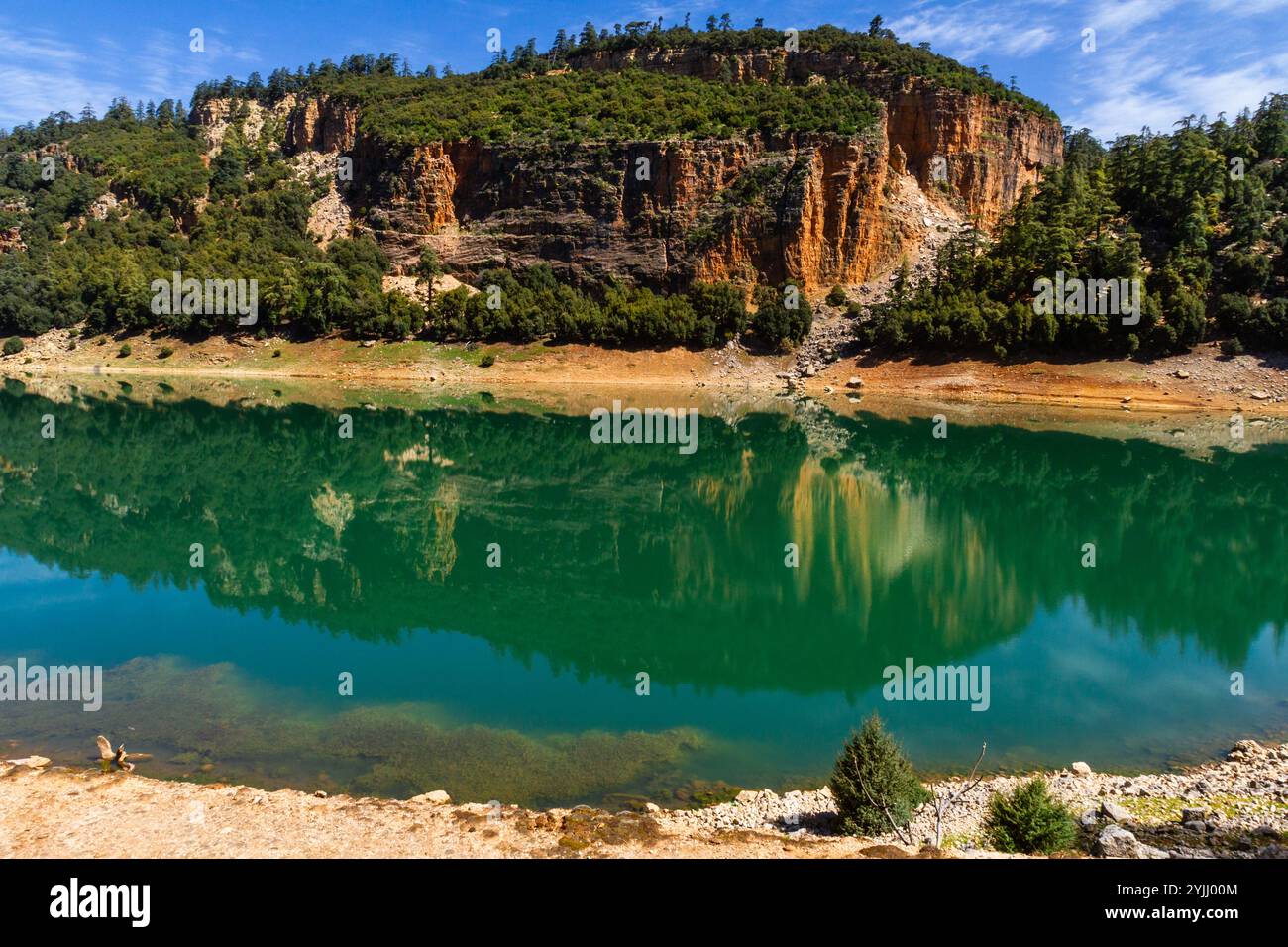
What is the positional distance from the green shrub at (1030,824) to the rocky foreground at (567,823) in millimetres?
289

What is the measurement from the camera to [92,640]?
18219 millimetres

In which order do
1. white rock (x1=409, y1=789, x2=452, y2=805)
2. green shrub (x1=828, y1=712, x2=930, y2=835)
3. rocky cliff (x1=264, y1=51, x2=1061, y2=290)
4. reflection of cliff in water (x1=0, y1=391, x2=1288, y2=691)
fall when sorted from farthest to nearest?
rocky cliff (x1=264, y1=51, x2=1061, y2=290)
reflection of cliff in water (x1=0, y1=391, x2=1288, y2=691)
white rock (x1=409, y1=789, x2=452, y2=805)
green shrub (x1=828, y1=712, x2=930, y2=835)

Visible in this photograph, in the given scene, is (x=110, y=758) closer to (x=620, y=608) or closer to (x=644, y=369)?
(x=620, y=608)

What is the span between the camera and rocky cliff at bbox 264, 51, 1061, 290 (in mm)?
82312

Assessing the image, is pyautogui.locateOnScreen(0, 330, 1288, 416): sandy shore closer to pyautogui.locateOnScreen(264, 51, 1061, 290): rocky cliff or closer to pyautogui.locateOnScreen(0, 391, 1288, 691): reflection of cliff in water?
pyautogui.locateOnScreen(0, 391, 1288, 691): reflection of cliff in water

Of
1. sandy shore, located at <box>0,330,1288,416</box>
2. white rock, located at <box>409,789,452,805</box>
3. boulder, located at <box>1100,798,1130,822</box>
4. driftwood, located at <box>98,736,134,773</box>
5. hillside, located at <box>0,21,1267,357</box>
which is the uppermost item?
hillside, located at <box>0,21,1267,357</box>

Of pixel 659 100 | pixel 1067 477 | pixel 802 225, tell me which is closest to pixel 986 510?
pixel 1067 477

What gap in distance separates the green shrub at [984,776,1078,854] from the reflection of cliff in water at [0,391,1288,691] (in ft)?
20.3

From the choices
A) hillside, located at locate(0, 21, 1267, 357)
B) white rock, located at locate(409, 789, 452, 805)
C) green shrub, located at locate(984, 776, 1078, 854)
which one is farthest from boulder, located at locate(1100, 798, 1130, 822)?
hillside, located at locate(0, 21, 1267, 357)

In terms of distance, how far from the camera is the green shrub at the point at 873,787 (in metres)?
10.8

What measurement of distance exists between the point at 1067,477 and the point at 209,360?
236 ft

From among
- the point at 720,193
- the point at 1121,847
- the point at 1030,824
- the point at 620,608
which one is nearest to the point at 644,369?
the point at 720,193
